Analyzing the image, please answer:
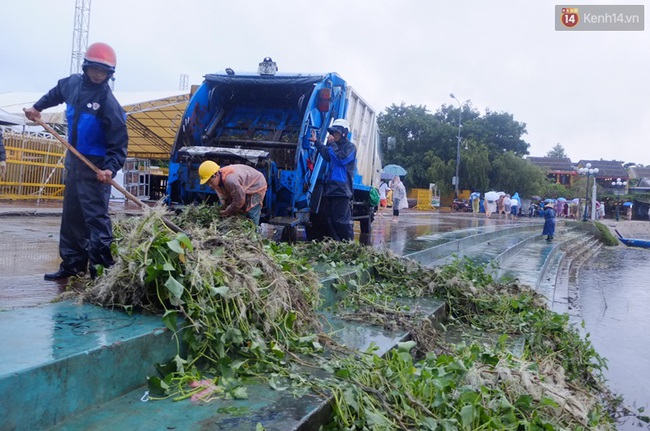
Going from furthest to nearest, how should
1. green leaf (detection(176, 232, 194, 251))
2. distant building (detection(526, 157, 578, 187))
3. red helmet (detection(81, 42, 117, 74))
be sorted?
distant building (detection(526, 157, 578, 187)) → red helmet (detection(81, 42, 117, 74)) → green leaf (detection(176, 232, 194, 251))

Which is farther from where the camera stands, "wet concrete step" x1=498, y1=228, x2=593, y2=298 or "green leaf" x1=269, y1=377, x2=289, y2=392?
"wet concrete step" x1=498, y1=228, x2=593, y2=298

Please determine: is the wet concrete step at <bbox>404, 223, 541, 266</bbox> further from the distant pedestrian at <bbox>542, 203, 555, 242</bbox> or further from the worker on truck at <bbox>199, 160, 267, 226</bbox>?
the worker on truck at <bbox>199, 160, 267, 226</bbox>

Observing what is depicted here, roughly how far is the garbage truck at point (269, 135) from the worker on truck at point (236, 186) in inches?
29.3

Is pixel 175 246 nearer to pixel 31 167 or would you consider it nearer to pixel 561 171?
pixel 31 167

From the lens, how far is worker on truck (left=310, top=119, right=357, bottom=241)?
667 centimetres

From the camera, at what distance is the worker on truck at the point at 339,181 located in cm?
667

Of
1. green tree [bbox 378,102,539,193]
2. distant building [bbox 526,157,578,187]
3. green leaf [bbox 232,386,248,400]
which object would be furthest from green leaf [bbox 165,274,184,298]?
distant building [bbox 526,157,578,187]

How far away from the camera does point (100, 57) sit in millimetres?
3582

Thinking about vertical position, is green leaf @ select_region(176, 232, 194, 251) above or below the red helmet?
below

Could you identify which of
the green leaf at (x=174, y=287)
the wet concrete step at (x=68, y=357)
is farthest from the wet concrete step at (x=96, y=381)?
the green leaf at (x=174, y=287)

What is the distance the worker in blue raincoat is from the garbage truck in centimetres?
247

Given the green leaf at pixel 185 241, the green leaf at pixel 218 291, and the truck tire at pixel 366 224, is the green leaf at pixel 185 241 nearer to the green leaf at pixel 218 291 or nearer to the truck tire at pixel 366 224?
the green leaf at pixel 218 291

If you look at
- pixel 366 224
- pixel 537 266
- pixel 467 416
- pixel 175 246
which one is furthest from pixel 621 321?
pixel 175 246

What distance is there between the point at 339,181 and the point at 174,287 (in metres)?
4.28
